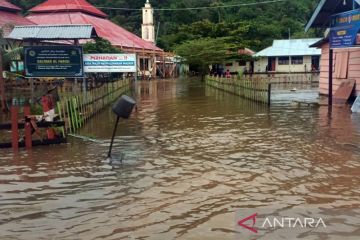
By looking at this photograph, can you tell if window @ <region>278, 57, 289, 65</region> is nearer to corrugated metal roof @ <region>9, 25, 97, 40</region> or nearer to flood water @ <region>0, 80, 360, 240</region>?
corrugated metal roof @ <region>9, 25, 97, 40</region>

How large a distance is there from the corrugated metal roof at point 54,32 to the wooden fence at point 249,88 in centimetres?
Answer: 801

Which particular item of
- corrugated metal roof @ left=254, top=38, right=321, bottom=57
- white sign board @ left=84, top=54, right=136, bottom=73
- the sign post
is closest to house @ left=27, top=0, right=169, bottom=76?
corrugated metal roof @ left=254, top=38, right=321, bottom=57

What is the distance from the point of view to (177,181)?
293 inches

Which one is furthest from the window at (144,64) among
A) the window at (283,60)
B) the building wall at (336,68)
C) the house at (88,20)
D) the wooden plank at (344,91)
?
Answer: the wooden plank at (344,91)

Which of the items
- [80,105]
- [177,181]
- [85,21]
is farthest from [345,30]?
[85,21]

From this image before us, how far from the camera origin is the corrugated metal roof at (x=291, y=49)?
2044 inches

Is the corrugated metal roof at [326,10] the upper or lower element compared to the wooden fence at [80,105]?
upper

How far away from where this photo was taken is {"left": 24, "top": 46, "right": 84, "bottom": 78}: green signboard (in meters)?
14.1

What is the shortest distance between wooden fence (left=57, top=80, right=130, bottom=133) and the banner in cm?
941

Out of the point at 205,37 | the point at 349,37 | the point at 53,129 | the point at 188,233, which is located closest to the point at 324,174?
the point at 188,233

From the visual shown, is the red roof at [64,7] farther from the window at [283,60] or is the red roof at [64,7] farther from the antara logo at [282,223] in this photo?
the antara logo at [282,223]

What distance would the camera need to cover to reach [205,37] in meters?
43.1

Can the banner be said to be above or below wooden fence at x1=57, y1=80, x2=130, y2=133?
above

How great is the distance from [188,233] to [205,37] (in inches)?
1540
